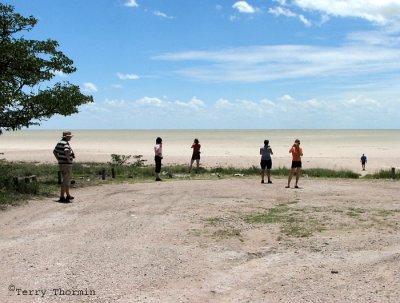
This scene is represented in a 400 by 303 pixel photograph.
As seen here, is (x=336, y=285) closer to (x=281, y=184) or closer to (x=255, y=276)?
(x=255, y=276)

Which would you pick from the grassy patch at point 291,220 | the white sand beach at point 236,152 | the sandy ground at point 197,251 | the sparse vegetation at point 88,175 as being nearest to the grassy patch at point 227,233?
the sandy ground at point 197,251

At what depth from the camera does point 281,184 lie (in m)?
16.9

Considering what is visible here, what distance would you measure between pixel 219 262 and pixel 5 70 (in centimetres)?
1031

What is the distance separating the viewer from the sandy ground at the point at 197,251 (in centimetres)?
561

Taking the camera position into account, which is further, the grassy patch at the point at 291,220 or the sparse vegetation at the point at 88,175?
the sparse vegetation at the point at 88,175

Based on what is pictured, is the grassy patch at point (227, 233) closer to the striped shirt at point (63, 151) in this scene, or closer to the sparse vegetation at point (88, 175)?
the sparse vegetation at point (88, 175)

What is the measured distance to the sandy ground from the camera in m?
5.61

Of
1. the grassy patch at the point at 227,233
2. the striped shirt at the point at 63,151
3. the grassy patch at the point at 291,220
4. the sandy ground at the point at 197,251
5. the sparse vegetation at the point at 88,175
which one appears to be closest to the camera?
the sandy ground at the point at 197,251

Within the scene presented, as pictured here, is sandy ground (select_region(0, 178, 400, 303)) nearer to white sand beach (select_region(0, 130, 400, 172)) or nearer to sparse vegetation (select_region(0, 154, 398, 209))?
sparse vegetation (select_region(0, 154, 398, 209))

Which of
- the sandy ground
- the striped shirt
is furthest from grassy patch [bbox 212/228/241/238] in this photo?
the striped shirt

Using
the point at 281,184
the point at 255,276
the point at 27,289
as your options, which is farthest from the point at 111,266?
the point at 281,184

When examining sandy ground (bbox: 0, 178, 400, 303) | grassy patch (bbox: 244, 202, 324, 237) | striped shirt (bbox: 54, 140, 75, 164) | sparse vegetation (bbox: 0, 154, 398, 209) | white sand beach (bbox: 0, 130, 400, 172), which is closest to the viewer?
sandy ground (bbox: 0, 178, 400, 303)

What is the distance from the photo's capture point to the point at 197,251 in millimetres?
7316

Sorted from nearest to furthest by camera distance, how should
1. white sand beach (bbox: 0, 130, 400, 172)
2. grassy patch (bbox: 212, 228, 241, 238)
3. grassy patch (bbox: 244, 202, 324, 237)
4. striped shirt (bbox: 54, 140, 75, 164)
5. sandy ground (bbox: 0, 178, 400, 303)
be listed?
sandy ground (bbox: 0, 178, 400, 303), grassy patch (bbox: 212, 228, 241, 238), grassy patch (bbox: 244, 202, 324, 237), striped shirt (bbox: 54, 140, 75, 164), white sand beach (bbox: 0, 130, 400, 172)
